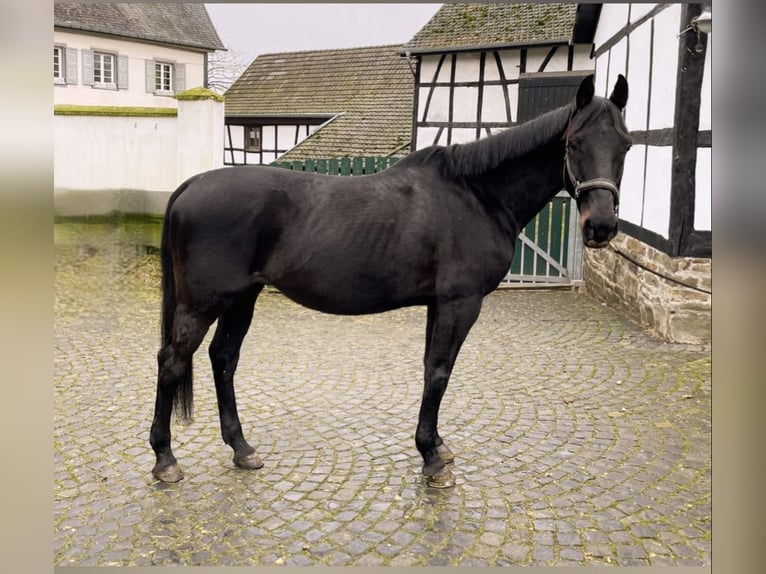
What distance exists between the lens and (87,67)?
2017cm

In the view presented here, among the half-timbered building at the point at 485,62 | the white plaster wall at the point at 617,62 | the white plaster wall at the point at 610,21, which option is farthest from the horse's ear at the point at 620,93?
the half-timbered building at the point at 485,62

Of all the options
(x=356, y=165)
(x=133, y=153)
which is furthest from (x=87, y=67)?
(x=356, y=165)

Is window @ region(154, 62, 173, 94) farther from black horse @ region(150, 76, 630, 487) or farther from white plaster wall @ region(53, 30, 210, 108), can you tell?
black horse @ region(150, 76, 630, 487)

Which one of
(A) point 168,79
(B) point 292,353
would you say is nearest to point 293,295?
(B) point 292,353

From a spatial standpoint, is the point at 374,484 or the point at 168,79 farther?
the point at 168,79

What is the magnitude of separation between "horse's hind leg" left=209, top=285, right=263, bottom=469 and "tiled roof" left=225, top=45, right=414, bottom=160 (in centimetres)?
1067

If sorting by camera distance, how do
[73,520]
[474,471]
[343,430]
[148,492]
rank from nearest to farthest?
[73,520]
[148,492]
[474,471]
[343,430]

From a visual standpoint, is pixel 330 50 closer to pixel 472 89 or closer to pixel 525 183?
pixel 472 89

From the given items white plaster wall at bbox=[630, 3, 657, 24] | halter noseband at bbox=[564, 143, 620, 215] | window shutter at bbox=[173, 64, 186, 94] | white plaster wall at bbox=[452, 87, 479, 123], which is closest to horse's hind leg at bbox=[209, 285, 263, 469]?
halter noseband at bbox=[564, 143, 620, 215]

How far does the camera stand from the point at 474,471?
11.8 ft

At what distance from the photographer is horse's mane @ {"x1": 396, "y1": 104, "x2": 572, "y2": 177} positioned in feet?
10.3
